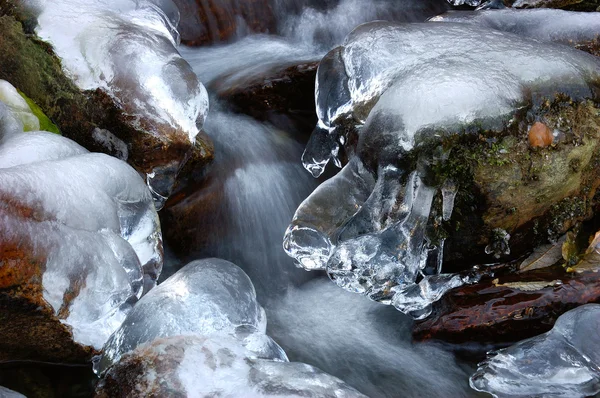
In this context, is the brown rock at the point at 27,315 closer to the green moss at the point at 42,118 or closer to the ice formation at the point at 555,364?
the green moss at the point at 42,118

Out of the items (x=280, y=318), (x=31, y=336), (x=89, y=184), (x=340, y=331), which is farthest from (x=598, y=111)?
(x=31, y=336)

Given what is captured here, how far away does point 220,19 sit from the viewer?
5281 mm

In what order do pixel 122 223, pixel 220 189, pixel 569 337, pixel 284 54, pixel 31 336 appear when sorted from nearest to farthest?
pixel 31 336 → pixel 569 337 → pixel 122 223 → pixel 220 189 → pixel 284 54

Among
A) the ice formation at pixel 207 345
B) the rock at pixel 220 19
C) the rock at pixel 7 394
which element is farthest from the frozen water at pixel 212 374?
the rock at pixel 220 19

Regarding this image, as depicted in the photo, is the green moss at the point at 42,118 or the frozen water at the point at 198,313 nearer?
the frozen water at the point at 198,313

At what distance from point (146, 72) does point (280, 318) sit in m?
1.69

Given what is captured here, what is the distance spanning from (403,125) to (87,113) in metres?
1.95

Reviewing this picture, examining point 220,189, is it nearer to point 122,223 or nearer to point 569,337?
point 122,223

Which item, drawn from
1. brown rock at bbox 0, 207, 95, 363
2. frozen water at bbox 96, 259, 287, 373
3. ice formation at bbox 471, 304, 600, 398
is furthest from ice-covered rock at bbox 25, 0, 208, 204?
ice formation at bbox 471, 304, 600, 398

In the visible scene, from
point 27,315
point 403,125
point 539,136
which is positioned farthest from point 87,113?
point 539,136

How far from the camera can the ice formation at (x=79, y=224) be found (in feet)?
8.55

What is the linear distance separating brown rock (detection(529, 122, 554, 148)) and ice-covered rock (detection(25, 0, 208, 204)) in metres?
1.97

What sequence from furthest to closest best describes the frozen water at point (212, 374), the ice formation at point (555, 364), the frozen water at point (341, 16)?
the frozen water at point (341, 16)
the ice formation at point (555, 364)
the frozen water at point (212, 374)

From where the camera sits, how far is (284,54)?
17.1ft
